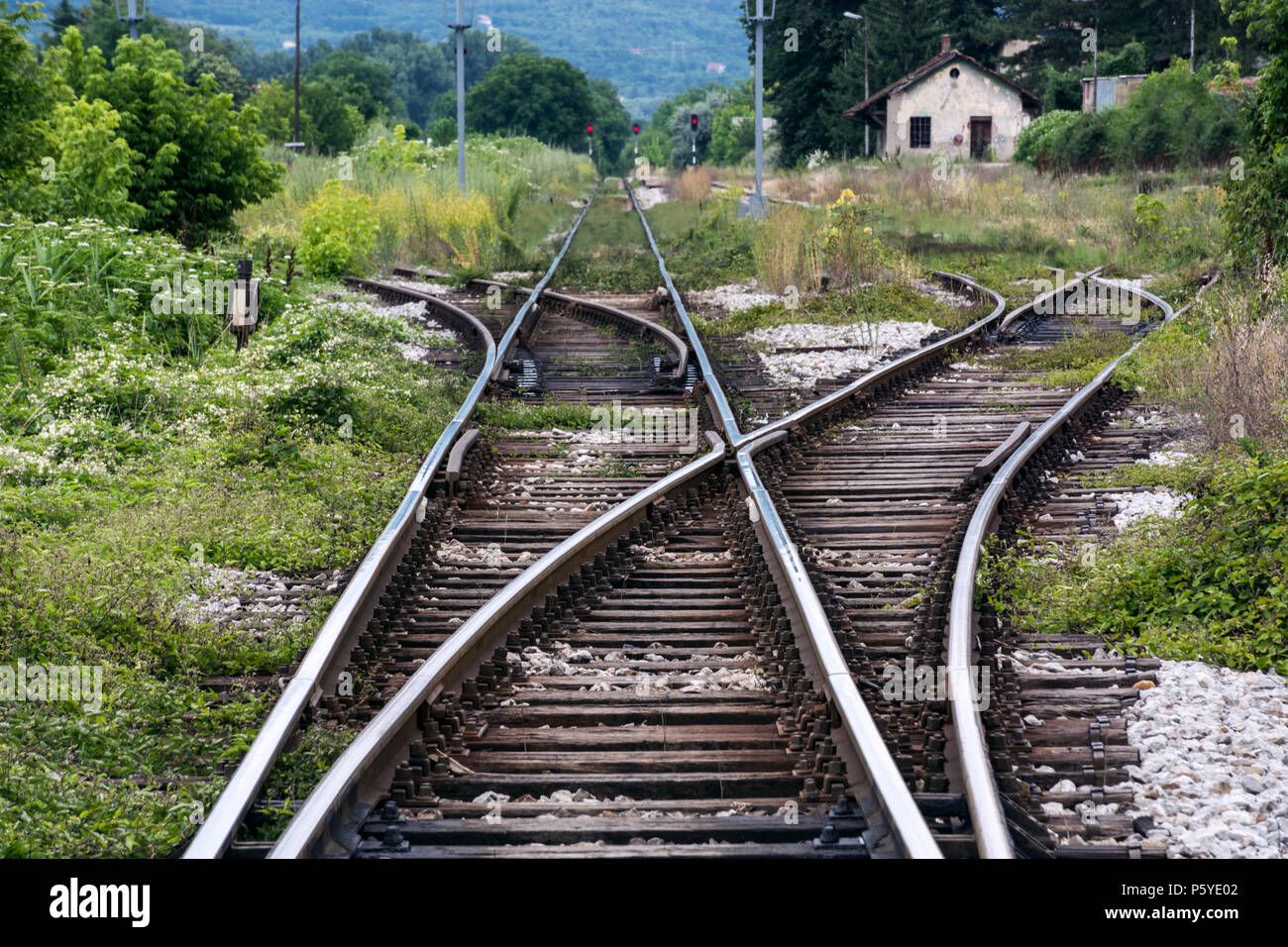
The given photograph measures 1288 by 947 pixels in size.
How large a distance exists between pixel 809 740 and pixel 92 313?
9.22 m

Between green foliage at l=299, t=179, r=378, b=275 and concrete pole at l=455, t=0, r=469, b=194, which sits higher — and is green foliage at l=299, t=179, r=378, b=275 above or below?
below

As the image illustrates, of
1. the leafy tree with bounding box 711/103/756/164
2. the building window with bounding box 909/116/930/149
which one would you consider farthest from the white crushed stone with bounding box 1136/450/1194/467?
the leafy tree with bounding box 711/103/756/164

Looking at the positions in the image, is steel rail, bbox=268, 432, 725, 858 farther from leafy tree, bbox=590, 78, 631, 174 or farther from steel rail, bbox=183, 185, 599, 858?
leafy tree, bbox=590, 78, 631, 174

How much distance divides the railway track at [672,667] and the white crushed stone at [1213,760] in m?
0.37

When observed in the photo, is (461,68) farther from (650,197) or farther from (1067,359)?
(650,197)

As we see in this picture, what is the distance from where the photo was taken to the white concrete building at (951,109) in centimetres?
5616

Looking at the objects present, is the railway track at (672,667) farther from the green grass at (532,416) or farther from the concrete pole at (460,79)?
the concrete pole at (460,79)

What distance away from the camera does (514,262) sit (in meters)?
22.8

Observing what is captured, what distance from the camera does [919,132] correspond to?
5706 cm

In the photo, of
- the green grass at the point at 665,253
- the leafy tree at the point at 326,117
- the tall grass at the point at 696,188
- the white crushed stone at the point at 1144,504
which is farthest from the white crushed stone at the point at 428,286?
the leafy tree at the point at 326,117

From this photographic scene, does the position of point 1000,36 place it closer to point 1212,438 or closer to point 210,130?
point 210,130

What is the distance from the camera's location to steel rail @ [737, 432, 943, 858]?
3.68 metres

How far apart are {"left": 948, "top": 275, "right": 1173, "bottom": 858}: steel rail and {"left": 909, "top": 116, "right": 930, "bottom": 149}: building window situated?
50.3 m
